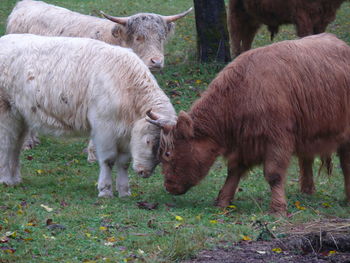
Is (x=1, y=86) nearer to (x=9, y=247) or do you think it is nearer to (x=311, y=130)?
(x=9, y=247)

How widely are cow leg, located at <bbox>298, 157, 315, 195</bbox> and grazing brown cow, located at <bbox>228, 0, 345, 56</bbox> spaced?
477cm

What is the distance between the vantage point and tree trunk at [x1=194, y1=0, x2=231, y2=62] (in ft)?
48.4

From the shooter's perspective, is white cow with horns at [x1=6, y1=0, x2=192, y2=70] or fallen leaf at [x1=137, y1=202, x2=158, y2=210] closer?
fallen leaf at [x1=137, y1=202, x2=158, y2=210]

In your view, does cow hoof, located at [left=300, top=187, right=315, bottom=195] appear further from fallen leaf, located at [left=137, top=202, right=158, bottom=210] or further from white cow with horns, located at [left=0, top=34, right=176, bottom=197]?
fallen leaf, located at [left=137, top=202, right=158, bottom=210]

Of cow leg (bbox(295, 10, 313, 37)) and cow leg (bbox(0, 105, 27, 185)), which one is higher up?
cow leg (bbox(295, 10, 313, 37))

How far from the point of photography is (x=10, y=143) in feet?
30.6

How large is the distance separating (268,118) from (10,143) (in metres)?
3.48

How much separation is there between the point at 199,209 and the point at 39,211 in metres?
1.74

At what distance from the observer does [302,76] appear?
7945 millimetres

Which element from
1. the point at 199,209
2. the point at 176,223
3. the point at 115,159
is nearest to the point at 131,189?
the point at 115,159

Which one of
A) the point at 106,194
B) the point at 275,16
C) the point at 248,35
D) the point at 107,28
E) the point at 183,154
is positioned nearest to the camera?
the point at 183,154

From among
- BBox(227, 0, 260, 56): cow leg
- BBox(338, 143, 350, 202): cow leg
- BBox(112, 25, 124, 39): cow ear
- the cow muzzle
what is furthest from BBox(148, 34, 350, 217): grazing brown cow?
BBox(227, 0, 260, 56): cow leg

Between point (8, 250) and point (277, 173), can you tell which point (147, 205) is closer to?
point (277, 173)

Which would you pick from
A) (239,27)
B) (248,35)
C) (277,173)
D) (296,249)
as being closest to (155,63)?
(277,173)
